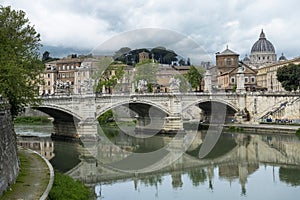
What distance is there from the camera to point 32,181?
14.3m

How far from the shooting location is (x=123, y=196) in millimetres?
17594

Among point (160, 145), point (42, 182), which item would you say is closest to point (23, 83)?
point (42, 182)

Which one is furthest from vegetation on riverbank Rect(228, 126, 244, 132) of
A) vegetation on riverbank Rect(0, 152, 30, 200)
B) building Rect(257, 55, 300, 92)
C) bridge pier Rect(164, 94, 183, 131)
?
building Rect(257, 55, 300, 92)

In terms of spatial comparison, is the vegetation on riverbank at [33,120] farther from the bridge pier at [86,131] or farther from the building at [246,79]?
the building at [246,79]

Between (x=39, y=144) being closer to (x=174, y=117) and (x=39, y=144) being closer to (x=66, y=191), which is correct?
(x=174, y=117)

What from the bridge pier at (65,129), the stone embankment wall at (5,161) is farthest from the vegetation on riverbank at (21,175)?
the bridge pier at (65,129)

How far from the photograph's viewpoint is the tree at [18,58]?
57.0 ft

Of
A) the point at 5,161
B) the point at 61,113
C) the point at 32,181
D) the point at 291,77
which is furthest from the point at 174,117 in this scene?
the point at 5,161

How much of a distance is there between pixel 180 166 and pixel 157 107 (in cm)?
1323

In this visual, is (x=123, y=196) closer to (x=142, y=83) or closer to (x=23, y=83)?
(x=23, y=83)

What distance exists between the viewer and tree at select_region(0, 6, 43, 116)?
683 inches

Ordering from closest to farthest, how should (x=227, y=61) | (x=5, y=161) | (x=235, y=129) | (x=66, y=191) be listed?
(x=5, y=161) < (x=66, y=191) < (x=235, y=129) < (x=227, y=61)

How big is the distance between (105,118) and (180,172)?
79.2 feet

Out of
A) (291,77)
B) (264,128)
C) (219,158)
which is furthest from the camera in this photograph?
(291,77)
